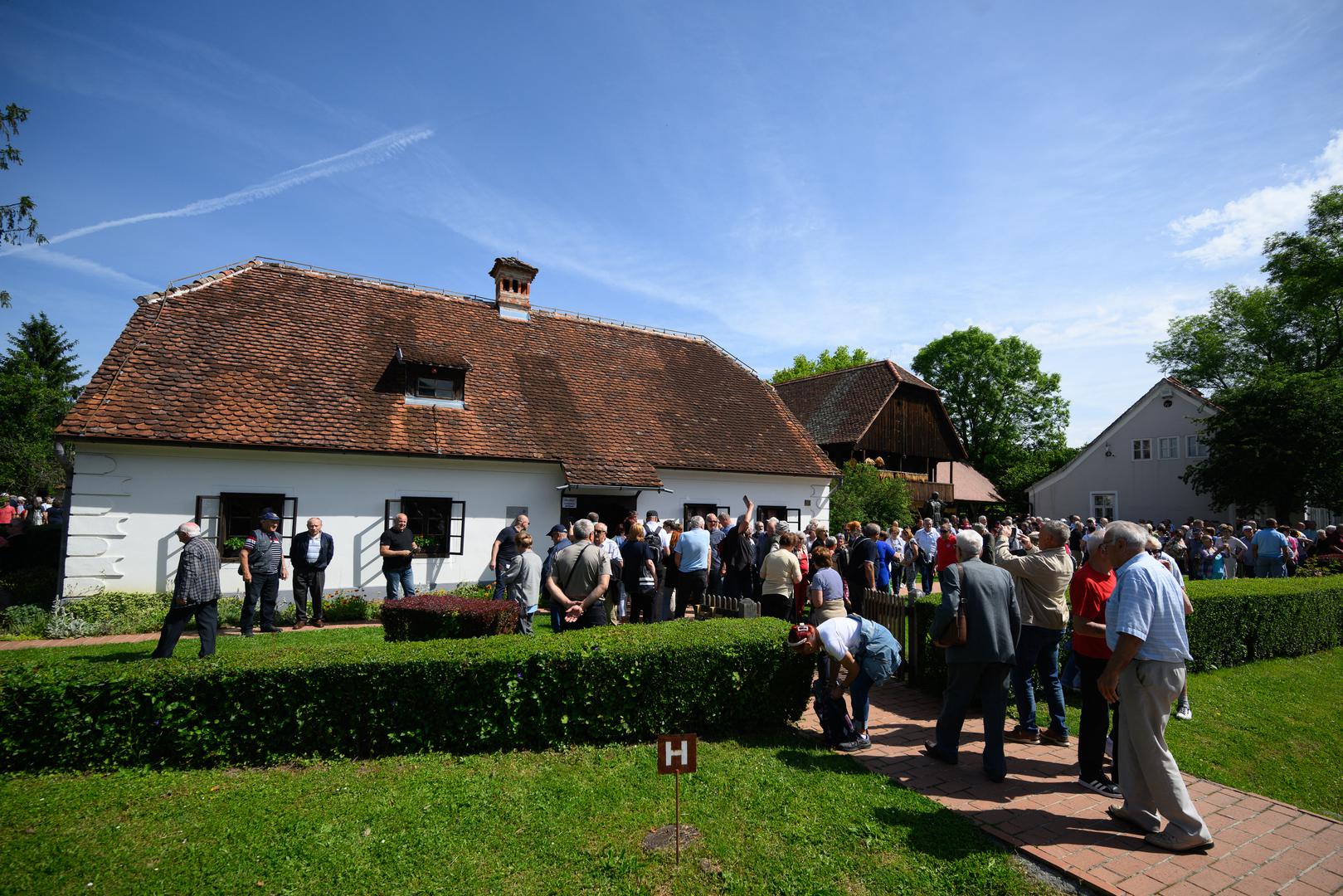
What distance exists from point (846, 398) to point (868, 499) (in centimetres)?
1080

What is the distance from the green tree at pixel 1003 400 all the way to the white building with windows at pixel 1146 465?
11.0m

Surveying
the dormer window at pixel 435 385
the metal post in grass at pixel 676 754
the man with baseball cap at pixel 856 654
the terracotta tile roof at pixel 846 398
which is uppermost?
the terracotta tile roof at pixel 846 398

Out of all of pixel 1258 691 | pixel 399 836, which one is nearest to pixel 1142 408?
pixel 1258 691

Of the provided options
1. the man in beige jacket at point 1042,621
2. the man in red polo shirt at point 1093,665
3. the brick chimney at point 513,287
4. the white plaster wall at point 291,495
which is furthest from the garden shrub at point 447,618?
the brick chimney at point 513,287

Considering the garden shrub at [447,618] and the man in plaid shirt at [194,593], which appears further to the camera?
the garden shrub at [447,618]

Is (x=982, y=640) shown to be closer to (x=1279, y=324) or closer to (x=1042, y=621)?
(x=1042, y=621)

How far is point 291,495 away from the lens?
44.2 ft

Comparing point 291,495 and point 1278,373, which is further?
point 1278,373

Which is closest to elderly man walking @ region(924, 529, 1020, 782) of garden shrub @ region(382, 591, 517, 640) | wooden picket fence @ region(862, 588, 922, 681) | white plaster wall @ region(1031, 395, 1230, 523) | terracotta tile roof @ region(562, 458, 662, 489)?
wooden picket fence @ region(862, 588, 922, 681)

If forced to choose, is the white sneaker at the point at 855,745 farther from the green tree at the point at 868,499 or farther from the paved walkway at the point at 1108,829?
the green tree at the point at 868,499

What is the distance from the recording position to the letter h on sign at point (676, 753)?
14.3ft

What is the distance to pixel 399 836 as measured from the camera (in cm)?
444

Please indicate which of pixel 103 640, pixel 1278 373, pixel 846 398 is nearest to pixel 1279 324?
pixel 1278 373

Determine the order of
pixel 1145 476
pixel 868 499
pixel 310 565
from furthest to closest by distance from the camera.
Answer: pixel 1145 476 → pixel 868 499 → pixel 310 565
